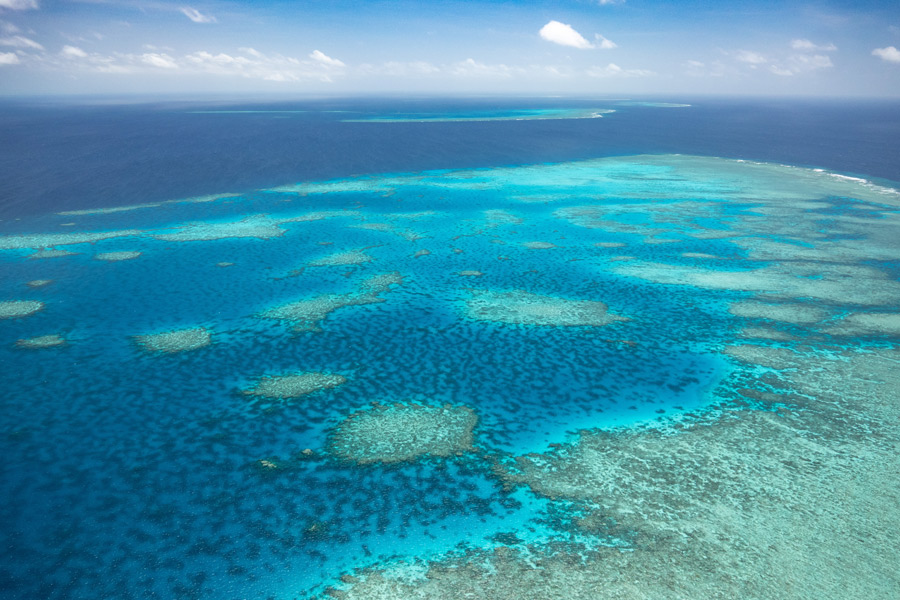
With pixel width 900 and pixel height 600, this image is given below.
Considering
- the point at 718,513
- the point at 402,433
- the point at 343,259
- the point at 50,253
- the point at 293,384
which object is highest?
the point at 50,253

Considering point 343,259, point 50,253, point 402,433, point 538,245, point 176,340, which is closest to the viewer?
point 402,433

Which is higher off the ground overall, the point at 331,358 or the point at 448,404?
the point at 331,358

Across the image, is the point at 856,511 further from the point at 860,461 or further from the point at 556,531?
the point at 556,531

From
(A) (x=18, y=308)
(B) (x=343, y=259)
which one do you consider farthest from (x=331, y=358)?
(A) (x=18, y=308)

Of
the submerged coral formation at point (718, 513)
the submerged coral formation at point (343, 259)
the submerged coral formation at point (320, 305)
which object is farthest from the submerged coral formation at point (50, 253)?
the submerged coral formation at point (718, 513)

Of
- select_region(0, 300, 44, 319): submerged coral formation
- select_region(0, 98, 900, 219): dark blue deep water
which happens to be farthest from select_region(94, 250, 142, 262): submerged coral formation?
select_region(0, 98, 900, 219): dark blue deep water

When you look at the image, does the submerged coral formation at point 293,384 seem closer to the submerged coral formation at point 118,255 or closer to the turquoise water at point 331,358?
the turquoise water at point 331,358

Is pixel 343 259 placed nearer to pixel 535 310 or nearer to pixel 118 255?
pixel 535 310

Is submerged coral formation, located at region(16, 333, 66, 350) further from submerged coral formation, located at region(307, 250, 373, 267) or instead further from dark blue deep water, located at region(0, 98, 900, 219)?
dark blue deep water, located at region(0, 98, 900, 219)
